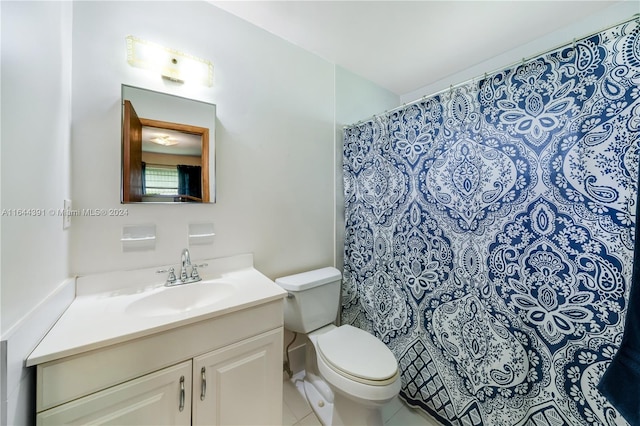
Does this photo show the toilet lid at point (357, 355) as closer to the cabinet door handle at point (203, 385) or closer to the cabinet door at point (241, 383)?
the cabinet door at point (241, 383)

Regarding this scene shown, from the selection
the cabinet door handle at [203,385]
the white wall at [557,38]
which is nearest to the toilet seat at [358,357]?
the cabinet door handle at [203,385]

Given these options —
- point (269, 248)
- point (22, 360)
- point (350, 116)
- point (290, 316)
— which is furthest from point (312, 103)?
→ point (22, 360)

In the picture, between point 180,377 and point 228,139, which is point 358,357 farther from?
point 228,139

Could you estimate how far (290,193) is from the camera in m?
1.61

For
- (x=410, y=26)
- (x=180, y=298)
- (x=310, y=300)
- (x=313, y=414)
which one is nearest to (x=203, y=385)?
(x=180, y=298)

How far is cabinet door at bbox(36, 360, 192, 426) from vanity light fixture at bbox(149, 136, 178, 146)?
1.04 metres

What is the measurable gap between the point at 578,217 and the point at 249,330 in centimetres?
138

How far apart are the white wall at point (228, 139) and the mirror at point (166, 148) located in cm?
4

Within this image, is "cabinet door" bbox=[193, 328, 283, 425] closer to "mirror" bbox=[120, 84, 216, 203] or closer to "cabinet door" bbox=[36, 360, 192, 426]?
"cabinet door" bbox=[36, 360, 192, 426]

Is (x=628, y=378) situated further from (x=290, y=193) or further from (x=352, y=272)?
(x=290, y=193)

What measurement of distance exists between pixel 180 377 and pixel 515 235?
1484 mm

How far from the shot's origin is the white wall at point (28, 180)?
21.9 inches

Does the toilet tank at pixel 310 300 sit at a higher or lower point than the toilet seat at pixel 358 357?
higher

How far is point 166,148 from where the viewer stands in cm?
120
